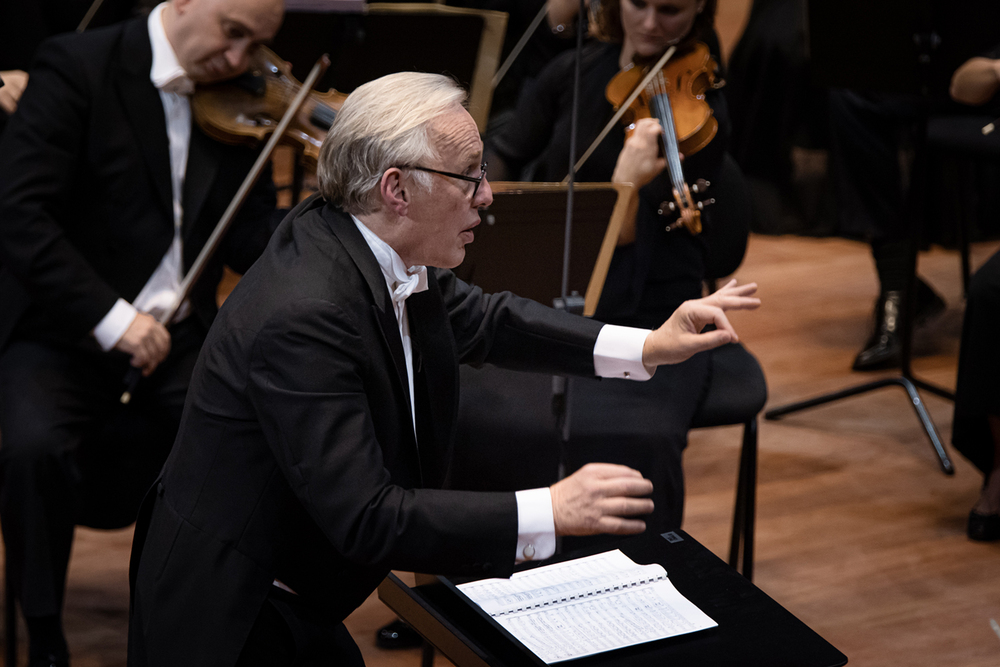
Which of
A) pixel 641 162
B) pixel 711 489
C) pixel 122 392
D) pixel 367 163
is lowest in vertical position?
pixel 711 489

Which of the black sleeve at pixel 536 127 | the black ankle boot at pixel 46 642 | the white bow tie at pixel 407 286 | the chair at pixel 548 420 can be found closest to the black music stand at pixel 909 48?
the black sleeve at pixel 536 127

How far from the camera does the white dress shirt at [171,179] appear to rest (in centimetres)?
209

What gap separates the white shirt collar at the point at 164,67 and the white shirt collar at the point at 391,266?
3.10 feet


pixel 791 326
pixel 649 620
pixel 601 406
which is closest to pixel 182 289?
pixel 601 406

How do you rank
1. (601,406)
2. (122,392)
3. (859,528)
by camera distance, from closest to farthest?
1. (601,406)
2. (122,392)
3. (859,528)

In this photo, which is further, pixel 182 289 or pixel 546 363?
pixel 182 289

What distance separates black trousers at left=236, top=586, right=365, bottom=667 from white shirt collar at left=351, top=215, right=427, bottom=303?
40 cm

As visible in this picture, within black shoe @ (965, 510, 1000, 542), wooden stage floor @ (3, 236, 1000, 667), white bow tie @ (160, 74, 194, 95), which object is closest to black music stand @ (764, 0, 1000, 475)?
wooden stage floor @ (3, 236, 1000, 667)

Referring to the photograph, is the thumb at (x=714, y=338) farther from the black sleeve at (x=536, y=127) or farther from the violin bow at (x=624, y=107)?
the black sleeve at (x=536, y=127)

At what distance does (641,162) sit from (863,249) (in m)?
3.05

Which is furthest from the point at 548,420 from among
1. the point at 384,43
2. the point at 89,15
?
the point at 89,15

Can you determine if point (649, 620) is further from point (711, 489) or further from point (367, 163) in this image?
point (711, 489)

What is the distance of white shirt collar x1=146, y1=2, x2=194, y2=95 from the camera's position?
2.14 metres

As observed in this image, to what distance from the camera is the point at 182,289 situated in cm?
218
